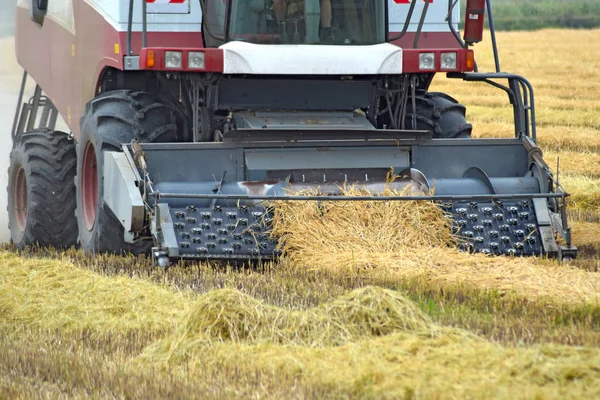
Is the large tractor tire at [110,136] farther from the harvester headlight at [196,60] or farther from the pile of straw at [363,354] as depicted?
the pile of straw at [363,354]

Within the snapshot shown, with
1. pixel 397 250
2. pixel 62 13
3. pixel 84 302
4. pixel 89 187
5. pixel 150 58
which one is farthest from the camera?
pixel 62 13

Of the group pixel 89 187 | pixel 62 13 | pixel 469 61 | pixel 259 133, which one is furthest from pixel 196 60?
pixel 62 13

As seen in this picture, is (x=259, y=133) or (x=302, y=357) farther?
(x=259, y=133)

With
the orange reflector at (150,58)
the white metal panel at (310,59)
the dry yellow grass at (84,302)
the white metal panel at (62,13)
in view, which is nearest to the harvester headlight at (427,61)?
the white metal panel at (310,59)

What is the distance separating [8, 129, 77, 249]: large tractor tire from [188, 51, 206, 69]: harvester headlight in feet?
5.27

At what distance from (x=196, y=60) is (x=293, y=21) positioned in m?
0.71

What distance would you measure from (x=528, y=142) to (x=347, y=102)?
1.26 meters

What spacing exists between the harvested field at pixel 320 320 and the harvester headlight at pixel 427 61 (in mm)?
1057

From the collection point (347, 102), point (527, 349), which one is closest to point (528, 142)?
point (347, 102)

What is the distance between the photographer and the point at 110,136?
707cm

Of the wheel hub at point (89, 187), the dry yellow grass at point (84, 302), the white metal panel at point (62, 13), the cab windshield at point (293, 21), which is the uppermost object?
the white metal panel at point (62, 13)

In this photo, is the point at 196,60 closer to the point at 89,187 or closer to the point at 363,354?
the point at 89,187

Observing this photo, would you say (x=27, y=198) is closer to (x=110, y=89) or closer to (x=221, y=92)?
(x=110, y=89)

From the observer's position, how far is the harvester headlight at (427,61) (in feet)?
24.0
